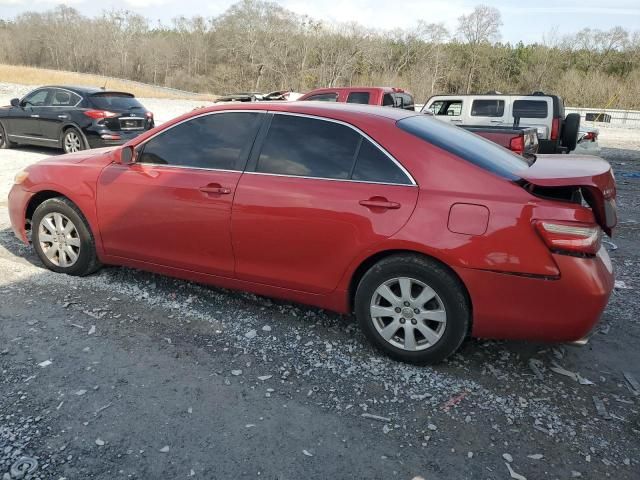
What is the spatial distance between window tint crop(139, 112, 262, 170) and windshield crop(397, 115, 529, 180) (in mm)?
1142

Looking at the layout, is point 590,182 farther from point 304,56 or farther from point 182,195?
point 304,56

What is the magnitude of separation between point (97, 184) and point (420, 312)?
9.28 feet

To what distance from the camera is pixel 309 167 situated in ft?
11.5

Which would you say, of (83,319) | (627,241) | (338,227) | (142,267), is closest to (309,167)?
(338,227)

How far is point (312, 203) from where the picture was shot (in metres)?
3.38

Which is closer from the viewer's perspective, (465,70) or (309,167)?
(309,167)

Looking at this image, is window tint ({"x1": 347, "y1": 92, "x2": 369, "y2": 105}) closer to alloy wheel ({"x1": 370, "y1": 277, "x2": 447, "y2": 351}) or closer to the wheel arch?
the wheel arch

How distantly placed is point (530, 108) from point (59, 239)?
10.2 metres

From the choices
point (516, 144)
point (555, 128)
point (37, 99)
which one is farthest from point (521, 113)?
point (37, 99)

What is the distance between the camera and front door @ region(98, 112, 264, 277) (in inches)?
148

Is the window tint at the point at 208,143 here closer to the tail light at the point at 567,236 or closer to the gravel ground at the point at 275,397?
the gravel ground at the point at 275,397

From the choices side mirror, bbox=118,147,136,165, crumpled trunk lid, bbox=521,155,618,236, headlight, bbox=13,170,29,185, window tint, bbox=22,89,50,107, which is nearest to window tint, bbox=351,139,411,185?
crumpled trunk lid, bbox=521,155,618,236

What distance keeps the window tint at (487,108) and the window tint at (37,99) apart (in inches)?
391

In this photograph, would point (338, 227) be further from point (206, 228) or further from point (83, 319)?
point (83, 319)
